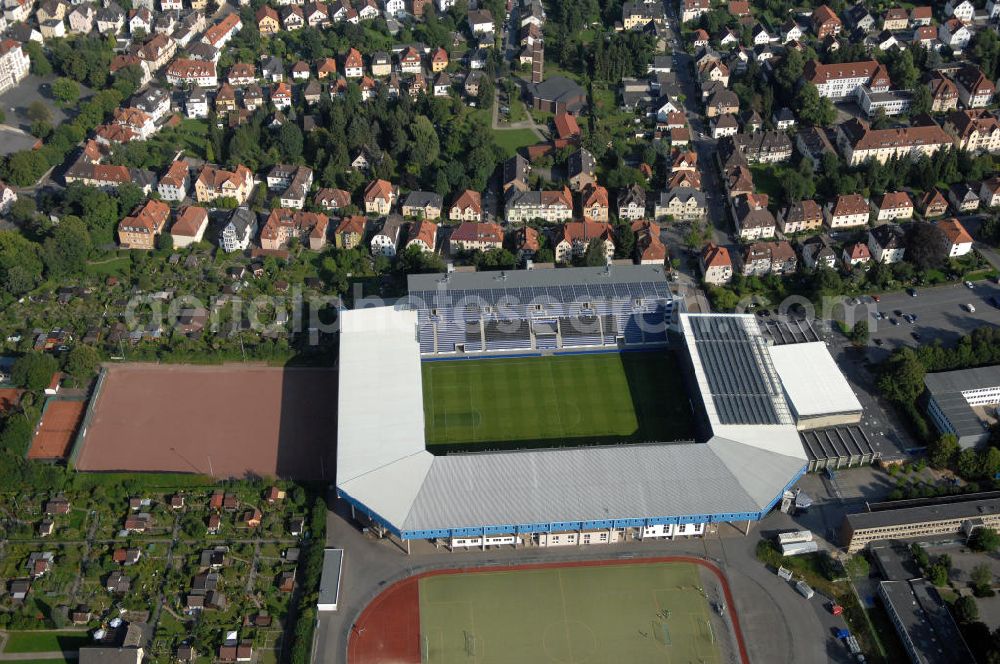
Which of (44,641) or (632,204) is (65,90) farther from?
(44,641)

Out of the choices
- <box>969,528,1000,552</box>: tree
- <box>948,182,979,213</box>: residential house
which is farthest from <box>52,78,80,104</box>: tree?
<box>969,528,1000,552</box>: tree

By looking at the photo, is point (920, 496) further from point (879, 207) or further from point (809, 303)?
point (879, 207)

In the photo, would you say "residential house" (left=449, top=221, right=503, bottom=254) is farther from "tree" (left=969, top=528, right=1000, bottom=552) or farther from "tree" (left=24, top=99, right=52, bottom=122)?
"tree" (left=24, top=99, right=52, bottom=122)

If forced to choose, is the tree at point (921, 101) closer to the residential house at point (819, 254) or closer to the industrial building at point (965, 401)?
the residential house at point (819, 254)

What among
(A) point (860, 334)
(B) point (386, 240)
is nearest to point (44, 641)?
(B) point (386, 240)

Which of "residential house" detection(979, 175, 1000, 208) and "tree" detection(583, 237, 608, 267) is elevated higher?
"residential house" detection(979, 175, 1000, 208)

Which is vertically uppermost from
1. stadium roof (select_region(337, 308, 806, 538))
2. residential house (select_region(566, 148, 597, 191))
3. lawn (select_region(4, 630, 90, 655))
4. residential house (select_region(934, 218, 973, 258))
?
residential house (select_region(566, 148, 597, 191))

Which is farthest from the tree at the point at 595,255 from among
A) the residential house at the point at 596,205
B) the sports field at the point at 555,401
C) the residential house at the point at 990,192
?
the residential house at the point at 990,192
